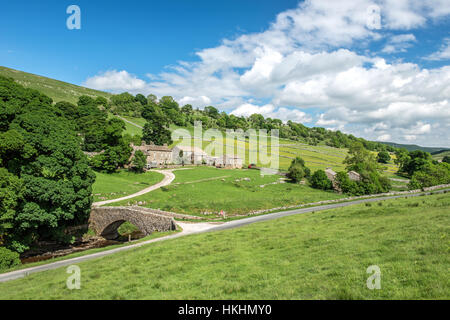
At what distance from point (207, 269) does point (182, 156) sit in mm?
74870

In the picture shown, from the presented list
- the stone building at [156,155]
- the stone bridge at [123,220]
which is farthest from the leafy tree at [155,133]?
the stone bridge at [123,220]

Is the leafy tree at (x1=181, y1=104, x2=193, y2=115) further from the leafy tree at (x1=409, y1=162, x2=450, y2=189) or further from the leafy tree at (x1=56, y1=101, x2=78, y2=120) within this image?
the leafy tree at (x1=409, y1=162, x2=450, y2=189)

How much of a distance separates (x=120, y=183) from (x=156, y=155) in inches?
1306

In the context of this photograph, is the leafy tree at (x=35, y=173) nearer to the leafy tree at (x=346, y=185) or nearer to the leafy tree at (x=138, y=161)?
the leafy tree at (x=138, y=161)

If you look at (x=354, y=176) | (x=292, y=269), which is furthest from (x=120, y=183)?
(x=354, y=176)

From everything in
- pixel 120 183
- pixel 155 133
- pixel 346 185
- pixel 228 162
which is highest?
pixel 155 133

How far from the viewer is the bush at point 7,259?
879 inches

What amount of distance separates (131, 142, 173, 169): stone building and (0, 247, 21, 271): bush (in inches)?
2102

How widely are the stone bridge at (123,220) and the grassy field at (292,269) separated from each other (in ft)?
47.3

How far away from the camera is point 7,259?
22.8m

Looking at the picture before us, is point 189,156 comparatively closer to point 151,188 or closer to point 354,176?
point 151,188
